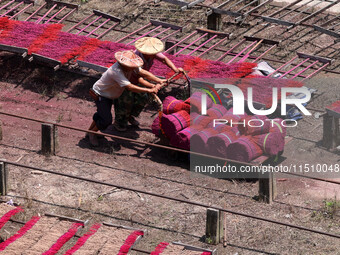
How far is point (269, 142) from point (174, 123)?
151cm

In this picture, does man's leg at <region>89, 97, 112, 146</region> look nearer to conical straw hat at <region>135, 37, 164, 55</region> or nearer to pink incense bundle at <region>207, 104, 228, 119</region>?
conical straw hat at <region>135, 37, 164, 55</region>

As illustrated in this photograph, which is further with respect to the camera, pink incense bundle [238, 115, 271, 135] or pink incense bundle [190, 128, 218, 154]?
pink incense bundle [238, 115, 271, 135]

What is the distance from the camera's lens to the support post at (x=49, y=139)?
12234 millimetres

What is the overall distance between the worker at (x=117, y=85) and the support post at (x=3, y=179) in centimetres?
198

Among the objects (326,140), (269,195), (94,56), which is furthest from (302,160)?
(94,56)

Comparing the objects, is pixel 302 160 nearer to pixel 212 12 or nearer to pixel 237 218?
pixel 237 218

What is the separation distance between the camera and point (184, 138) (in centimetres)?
1209

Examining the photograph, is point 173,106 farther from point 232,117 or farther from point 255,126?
point 255,126

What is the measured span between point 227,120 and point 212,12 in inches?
208

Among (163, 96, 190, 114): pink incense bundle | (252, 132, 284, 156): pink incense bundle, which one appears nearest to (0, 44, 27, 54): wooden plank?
(163, 96, 190, 114): pink incense bundle

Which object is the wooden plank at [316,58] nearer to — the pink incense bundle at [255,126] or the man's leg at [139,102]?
the pink incense bundle at [255,126]

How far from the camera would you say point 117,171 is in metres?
12.1

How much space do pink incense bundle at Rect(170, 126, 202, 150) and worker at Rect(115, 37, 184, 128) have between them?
3.88 feet

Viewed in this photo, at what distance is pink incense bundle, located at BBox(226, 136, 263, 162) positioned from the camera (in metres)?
11.6
